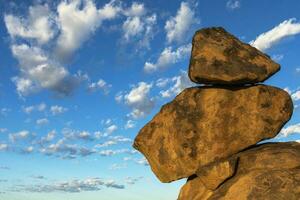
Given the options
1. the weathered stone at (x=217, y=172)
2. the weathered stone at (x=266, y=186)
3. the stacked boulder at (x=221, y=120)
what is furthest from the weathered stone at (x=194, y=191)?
the weathered stone at (x=266, y=186)

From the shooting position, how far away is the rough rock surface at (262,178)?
2559 cm

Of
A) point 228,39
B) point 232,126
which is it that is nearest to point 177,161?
point 232,126

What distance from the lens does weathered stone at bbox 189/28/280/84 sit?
Result: 29.7 metres

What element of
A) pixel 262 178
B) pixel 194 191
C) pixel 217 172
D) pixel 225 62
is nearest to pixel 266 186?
pixel 262 178

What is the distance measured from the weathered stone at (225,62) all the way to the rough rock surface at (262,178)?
480 centimetres

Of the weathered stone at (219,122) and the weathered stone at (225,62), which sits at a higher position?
the weathered stone at (225,62)

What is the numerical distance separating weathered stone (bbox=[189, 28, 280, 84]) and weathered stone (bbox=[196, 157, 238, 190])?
529 cm

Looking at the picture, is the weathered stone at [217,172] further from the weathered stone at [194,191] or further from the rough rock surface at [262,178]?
the weathered stone at [194,191]

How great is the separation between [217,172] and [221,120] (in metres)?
3.52

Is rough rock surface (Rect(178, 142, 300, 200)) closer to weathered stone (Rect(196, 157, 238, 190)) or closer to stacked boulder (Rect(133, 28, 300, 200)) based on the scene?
stacked boulder (Rect(133, 28, 300, 200))

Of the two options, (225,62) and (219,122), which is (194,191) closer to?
(219,122)

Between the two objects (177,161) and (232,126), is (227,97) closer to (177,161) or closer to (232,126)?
(232,126)

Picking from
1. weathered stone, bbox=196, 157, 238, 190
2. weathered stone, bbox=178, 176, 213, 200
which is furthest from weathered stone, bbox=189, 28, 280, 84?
weathered stone, bbox=178, 176, 213, 200

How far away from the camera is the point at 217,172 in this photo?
2803 cm
